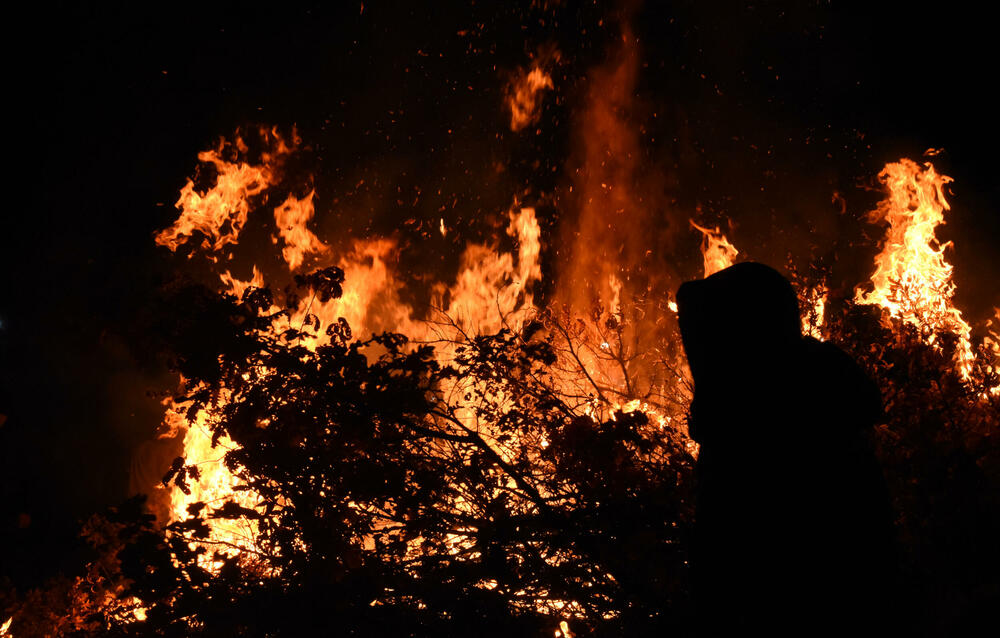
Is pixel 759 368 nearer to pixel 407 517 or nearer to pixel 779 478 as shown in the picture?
pixel 779 478

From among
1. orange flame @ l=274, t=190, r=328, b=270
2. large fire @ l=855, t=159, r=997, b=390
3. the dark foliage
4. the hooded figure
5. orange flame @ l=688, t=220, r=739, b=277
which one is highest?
orange flame @ l=274, t=190, r=328, b=270

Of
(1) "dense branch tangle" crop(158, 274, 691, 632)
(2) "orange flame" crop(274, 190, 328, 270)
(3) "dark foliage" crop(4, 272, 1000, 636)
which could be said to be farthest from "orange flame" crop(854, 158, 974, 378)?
(2) "orange flame" crop(274, 190, 328, 270)

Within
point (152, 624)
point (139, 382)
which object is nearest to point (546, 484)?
point (152, 624)

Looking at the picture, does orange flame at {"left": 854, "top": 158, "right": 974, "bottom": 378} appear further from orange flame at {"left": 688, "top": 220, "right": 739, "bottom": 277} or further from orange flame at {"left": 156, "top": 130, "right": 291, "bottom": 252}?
orange flame at {"left": 156, "top": 130, "right": 291, "bottom": 252}

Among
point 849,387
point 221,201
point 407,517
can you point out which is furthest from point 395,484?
point 221,201

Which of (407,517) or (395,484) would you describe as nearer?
(395,484)

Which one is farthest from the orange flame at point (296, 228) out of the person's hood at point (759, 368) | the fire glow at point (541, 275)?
the person's hood at point (759, 368)

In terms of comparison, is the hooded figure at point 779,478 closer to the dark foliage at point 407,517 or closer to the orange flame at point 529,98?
the dark foliage at point 407,517

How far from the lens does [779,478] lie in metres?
1.76

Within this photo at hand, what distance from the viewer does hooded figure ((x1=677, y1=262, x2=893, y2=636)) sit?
1.67 metres

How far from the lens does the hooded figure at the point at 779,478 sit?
5.49ft

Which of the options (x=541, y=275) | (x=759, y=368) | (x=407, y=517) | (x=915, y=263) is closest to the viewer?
(x=759, y=368)

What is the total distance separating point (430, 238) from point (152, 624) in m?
9.52

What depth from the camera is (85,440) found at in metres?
21.9
